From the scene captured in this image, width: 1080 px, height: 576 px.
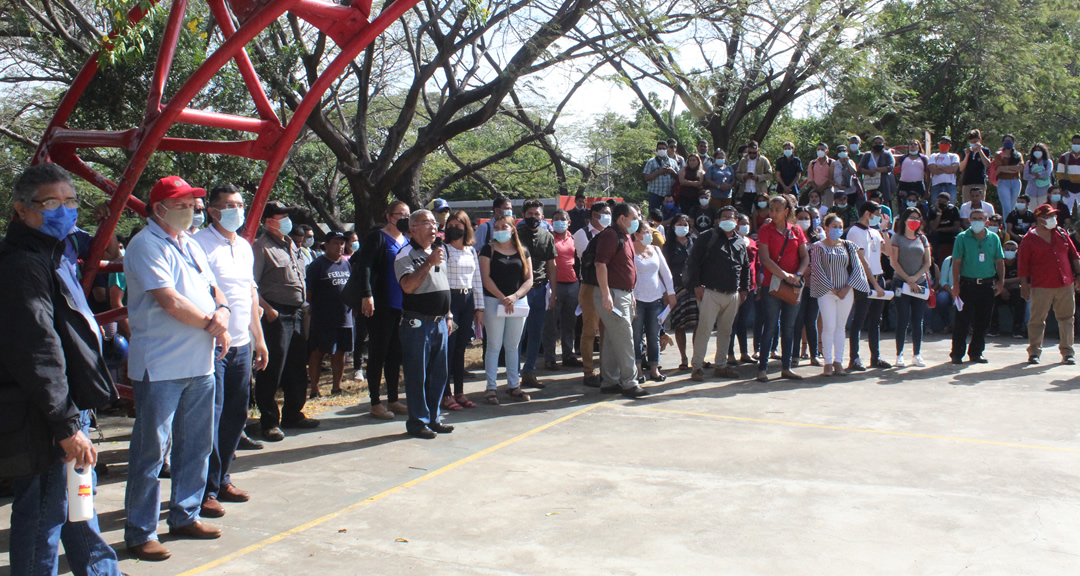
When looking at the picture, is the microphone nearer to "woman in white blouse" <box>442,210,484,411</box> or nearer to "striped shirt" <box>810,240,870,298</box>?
"woman in white blouse" <box>442,210,484,411</box>

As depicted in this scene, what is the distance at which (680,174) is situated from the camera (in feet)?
51.5

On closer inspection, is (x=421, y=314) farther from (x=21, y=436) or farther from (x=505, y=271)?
(x=21, y=436)

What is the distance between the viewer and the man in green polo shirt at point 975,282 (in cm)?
1048

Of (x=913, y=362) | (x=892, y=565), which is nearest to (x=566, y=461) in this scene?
(x=892, y=565)

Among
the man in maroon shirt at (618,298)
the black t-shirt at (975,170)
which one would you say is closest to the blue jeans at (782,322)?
the man in maroon shirt at (618,298)

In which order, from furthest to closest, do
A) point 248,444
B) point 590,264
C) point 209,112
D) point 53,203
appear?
point 590,264, point 248,444, point 209,112, point 53,203

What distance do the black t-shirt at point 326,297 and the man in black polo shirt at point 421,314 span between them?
205 centimetres

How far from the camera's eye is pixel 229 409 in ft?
17.1

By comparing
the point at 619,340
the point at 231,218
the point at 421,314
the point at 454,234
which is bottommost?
the point at 619,340

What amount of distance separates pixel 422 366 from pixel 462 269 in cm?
136

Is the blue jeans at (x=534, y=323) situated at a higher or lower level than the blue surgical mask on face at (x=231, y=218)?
lower

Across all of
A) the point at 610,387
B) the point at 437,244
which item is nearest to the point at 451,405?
the point at 610,387

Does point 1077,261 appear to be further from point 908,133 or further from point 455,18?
point 908,133

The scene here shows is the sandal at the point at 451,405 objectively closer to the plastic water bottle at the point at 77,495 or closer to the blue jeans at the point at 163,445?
the blue jeans at the point at 163,445
